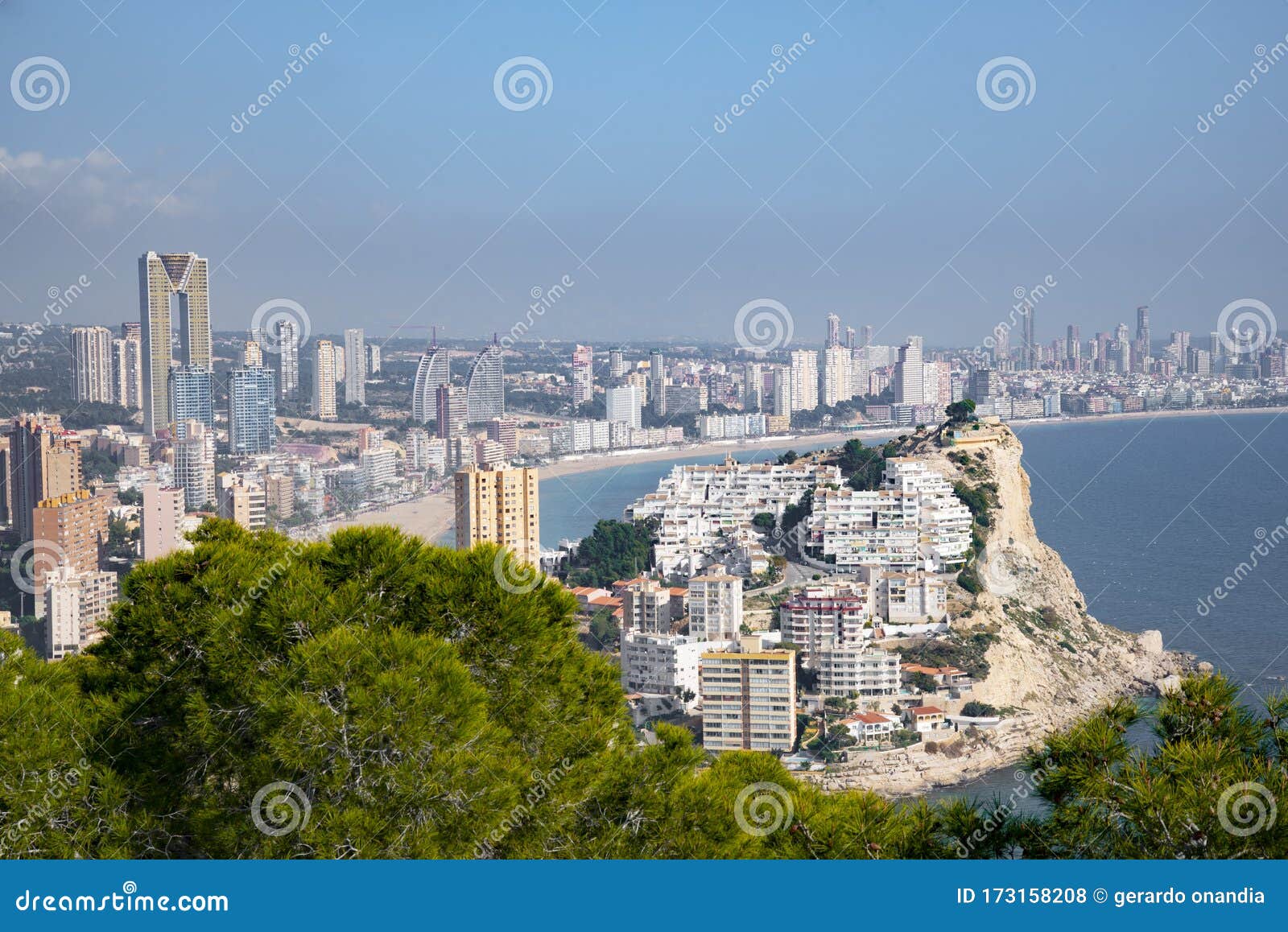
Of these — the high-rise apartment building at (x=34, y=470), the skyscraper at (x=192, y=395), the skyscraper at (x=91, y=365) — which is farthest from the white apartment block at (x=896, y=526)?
the skyscraper at (x=91, y=365)

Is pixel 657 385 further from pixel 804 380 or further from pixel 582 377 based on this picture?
pixel 804 380

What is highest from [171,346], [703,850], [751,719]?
[171,346]

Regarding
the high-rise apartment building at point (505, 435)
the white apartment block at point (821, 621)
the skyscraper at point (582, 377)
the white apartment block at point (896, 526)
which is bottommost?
the white apartment block at point (821, 621)

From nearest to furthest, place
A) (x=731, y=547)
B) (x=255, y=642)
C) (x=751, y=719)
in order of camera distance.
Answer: (x=255, y=642)
(x=751, y=719)
(x=731, y=547)

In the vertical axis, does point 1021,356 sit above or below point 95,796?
above

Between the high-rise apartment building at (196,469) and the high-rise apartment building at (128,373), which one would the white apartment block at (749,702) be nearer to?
the high-rise apartment building at (196,469)

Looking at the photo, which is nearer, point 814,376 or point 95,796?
point 95,796

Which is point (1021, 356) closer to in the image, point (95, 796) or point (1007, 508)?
point (1007, 508)

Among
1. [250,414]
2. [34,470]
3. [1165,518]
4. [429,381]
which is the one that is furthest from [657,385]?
[34,470]

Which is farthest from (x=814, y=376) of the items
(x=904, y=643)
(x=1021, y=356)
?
(x=904, y=643)
